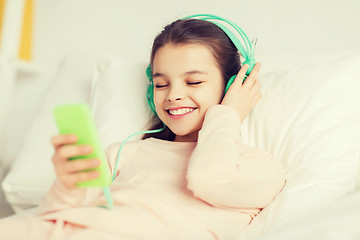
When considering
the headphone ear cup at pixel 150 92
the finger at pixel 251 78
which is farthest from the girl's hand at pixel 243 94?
the headphone ear cup at pixel 150 92

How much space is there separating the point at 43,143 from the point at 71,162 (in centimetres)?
71

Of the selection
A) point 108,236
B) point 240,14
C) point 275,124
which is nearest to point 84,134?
point 108,236

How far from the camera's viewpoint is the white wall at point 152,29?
3.96 feet

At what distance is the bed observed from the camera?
74 cm

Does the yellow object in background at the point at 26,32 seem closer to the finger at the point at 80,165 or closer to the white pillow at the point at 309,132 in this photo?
the white pillow at the point at 309,132

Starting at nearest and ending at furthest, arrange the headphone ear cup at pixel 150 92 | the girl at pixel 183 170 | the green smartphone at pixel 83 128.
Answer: the green smartphone at pixel 83 128, the girl at pixel 183 170, the headphone ear cup at pixel 150 92

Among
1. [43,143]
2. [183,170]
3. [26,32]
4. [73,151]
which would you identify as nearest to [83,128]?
[73,151]

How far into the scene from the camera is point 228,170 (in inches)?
28.3

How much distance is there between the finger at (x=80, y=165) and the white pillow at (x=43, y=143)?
64 cm

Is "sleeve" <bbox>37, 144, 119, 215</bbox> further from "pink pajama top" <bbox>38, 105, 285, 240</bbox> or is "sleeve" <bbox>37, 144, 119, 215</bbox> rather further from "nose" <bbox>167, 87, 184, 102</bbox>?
"nose" <bbox>167, 87, 184, 102</bbox>

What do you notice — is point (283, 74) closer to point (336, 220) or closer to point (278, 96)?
point (278, 96)

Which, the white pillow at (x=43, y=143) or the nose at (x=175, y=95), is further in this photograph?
the white pillow at (x=43, y=143)

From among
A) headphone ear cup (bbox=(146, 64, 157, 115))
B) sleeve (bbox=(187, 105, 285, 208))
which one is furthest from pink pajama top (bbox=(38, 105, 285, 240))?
headphone ear cup (bbox=(146, 64, 157, 115))

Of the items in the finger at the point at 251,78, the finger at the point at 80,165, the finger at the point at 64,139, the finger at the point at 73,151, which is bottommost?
the finger at the point at 80,165
